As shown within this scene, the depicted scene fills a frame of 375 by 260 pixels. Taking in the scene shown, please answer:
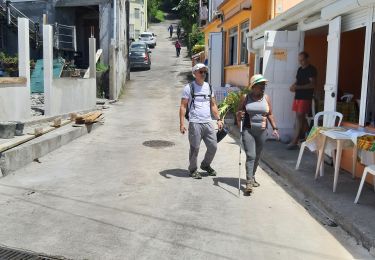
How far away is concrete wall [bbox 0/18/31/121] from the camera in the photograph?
10.9m

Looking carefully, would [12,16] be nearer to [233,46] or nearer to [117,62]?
[117,62]

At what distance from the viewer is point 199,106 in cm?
700

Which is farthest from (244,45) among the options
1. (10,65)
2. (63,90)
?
(10,65)

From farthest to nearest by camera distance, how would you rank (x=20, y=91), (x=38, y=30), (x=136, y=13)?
(x=136, y=13) < (x=38, y=30) < (x=20, y=91)

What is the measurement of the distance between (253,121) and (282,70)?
3881mm

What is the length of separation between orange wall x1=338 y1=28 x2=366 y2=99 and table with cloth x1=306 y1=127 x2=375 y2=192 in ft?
16.3

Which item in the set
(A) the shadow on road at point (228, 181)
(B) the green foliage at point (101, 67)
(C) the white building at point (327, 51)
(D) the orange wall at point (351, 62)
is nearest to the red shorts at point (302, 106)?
(C) the white building at point (327, 51)

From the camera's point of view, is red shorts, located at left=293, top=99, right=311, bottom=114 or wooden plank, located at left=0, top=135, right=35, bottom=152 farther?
red shorts, located at left=293, top=99, right=311, bottom=114

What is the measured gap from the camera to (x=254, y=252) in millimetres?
4469

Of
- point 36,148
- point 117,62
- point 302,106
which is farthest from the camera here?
point 117,62

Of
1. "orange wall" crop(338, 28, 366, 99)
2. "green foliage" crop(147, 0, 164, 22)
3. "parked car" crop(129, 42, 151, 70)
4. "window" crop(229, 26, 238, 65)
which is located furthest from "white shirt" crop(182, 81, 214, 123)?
"green foliage" crop(147, 0, 164, 22)

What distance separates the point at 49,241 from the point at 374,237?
10.6 ft

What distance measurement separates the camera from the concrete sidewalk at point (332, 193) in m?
4.95

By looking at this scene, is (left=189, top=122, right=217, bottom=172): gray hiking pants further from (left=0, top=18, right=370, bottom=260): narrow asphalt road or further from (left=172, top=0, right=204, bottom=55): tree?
(left=172, top=0, right=204, bottom=55): tree
